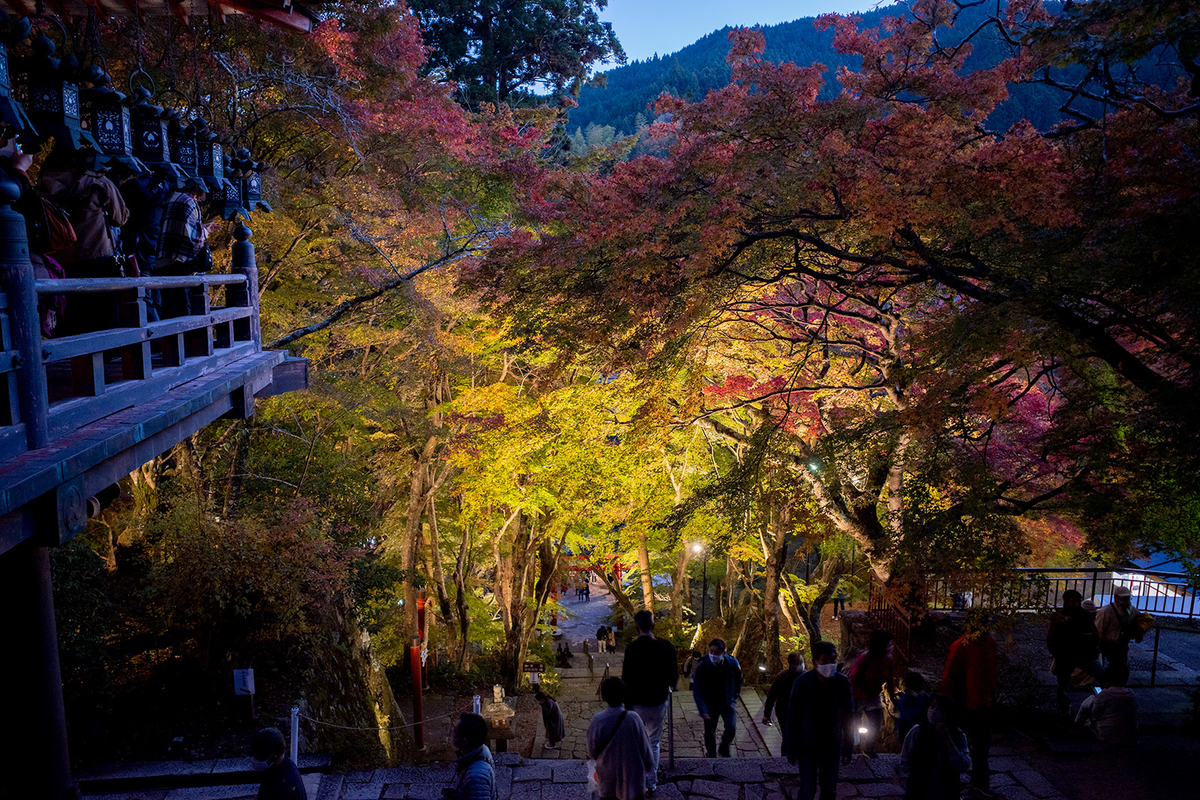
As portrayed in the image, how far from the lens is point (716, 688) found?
301 inches

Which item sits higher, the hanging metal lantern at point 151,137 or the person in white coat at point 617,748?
the hanging metal lantern at point 151,137

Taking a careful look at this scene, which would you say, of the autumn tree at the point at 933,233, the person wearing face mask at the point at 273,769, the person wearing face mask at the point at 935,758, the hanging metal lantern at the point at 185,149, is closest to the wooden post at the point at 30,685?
the person wearing face mask at the point at 273,769

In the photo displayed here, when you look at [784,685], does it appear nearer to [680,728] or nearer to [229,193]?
[680,728]

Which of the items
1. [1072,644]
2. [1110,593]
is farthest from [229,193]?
[1110,593]

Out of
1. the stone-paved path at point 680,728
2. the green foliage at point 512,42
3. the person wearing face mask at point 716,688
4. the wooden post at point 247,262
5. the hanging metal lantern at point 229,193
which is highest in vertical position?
the green foliage at point 512,42

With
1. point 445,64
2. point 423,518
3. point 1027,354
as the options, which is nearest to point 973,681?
point 1027,354

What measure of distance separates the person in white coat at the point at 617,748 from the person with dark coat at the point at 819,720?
1537 mm

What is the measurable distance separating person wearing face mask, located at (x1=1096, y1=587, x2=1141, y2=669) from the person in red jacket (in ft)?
10.7

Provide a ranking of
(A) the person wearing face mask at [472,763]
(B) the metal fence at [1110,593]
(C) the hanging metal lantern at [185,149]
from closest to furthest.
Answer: (A) the person wearing face mask at [472,763] → (C) the hanging metal lantern at [185,149] → (B) the metal fence at [1110,593]

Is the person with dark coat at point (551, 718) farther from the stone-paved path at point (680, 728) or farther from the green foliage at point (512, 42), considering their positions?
the green foliage at point (512, 42)

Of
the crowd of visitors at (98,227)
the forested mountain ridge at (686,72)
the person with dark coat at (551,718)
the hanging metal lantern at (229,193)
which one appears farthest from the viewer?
the forested mountain ridge at (686,72)

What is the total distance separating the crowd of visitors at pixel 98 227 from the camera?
4145 millimetres

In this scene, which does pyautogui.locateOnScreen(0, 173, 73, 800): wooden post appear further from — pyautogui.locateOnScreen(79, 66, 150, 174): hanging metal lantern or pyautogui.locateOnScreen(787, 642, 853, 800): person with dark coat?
pyautogui.locateOnScreen(787, 642, 853, 800): person with dark coat

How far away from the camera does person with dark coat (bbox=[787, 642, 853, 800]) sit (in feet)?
18.3
